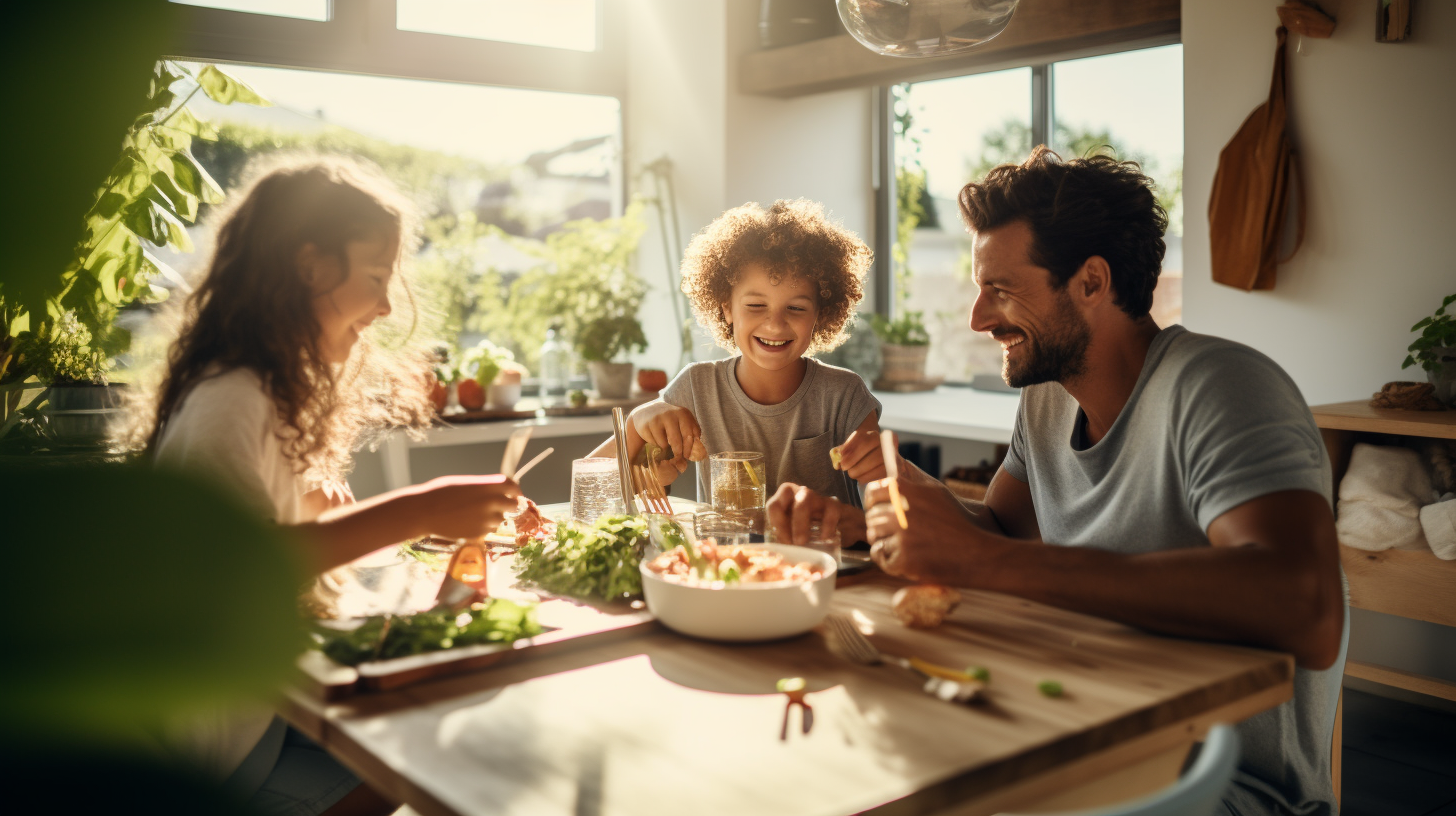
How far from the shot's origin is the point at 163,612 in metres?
0.71

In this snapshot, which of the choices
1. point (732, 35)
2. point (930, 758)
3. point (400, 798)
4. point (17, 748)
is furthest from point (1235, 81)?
point (17, 748)

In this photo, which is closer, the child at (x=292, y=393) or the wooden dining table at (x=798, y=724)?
the wooden dining table at (x=798, y=724)

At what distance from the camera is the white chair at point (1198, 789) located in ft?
2.17

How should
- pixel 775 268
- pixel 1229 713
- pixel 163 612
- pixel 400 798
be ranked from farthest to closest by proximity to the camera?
pixel 775 268 → pixel 1229 713 → pixel 400 798 → pixel 163 612

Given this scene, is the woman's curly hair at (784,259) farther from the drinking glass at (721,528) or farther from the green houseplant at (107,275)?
the green houseplant at (107,275)

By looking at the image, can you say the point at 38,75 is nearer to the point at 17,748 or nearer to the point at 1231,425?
the point at 17,748

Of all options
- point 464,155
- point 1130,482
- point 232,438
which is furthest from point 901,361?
point 232,438

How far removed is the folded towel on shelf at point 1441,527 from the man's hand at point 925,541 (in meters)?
1.69

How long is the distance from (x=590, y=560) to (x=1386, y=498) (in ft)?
6.58

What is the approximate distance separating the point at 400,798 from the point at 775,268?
163cm


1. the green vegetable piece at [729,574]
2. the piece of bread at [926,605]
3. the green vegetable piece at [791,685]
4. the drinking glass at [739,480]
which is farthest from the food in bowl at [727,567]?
the drinking glass at [739,480]

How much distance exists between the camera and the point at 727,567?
1245 millimetres

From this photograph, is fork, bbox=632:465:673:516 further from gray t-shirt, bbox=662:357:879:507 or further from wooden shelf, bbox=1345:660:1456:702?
wooden shelf, bbox=1345:660:1456:702

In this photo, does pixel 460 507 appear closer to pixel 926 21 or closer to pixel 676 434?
pixel 676 434
